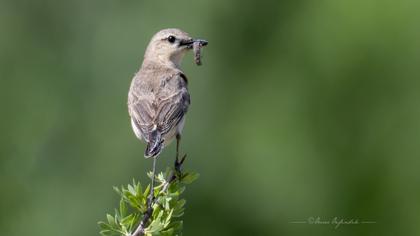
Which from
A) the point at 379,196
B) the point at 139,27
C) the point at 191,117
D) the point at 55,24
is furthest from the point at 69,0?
the point at 379,196

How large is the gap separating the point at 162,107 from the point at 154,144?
2.61 feet

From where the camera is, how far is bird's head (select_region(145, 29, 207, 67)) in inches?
337

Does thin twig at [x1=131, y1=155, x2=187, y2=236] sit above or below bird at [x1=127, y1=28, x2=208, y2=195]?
below

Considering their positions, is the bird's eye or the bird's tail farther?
the bird's eye

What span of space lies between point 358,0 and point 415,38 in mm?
1787

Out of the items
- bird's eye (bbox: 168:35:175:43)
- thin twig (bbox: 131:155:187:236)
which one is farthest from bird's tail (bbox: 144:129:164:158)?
bird's eye (bbox: 168:35:175:43)

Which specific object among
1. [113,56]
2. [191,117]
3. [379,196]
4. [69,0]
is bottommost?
[379,196]

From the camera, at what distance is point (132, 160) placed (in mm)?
13977

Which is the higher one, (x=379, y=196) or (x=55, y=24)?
(x=55, y=24)

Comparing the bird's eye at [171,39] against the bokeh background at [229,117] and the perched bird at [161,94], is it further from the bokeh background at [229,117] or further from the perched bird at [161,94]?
the bokeh background at [229,117]

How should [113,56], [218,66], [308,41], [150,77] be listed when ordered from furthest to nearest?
[308,41], [218,66], [113,56], [150,77]

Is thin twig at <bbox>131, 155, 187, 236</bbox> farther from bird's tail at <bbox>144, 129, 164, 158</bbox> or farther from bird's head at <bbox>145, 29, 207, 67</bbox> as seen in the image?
bird's head at <bbox>145, 29, 207, 67</bbox>

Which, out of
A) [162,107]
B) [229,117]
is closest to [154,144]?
[162,107]

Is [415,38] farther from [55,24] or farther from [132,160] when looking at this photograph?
[55,24]
